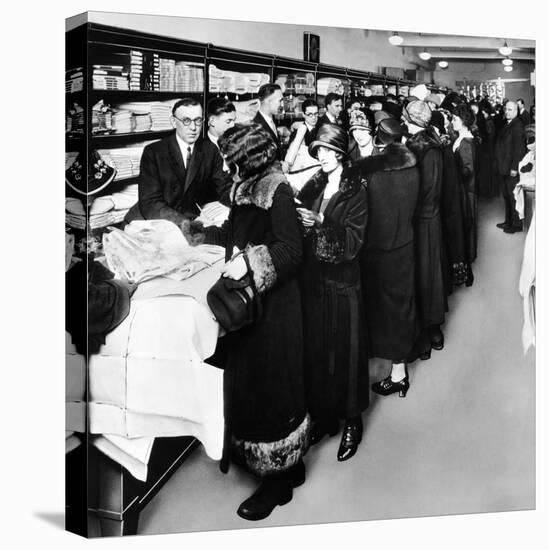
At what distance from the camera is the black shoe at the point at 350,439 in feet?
19.5

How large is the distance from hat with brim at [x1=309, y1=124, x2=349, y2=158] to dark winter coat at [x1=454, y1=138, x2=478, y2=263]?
0.80 meters

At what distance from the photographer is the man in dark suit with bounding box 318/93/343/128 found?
19.1ft

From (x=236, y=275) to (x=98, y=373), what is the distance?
0.85 m

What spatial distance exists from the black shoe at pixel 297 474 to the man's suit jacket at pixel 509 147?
213 centimetres

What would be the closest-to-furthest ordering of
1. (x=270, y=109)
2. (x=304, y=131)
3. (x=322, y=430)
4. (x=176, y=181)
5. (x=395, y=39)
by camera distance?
(x=176, y=181) < (x=270, y=109) < (x=304, y=131) < (x=322, y=430) < (x=395, y=39)

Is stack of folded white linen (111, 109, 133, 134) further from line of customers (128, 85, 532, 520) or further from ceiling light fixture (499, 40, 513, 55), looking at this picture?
ceiling light fixture (499, 40, 513, 55)

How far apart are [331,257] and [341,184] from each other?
1.32 ft

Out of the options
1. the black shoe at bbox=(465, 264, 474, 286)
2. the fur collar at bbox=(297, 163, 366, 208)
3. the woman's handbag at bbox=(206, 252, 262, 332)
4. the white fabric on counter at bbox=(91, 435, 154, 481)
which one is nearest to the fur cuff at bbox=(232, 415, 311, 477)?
the white fabric on counter at bbox=(91, 435, 154, 481)

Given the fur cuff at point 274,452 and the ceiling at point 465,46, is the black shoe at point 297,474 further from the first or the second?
the ceiling at point 465,46

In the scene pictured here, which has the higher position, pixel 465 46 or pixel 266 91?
pixel 465 46

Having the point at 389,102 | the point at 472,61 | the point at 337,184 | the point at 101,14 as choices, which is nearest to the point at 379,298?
the point at 337,184

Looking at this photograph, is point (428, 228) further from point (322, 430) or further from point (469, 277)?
point (322, 430)

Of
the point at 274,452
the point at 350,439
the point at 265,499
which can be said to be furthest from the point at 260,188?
the point at 265,499

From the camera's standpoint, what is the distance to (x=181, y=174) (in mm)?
5406
